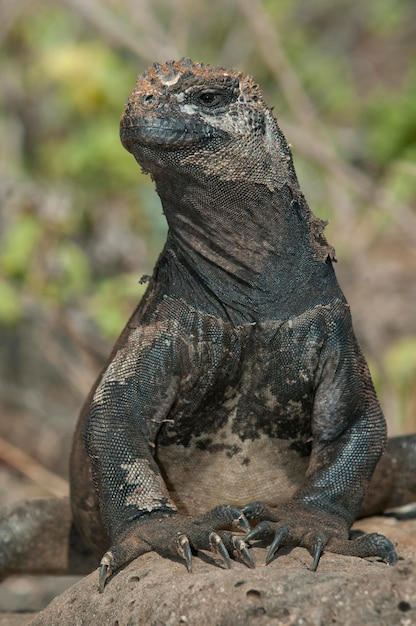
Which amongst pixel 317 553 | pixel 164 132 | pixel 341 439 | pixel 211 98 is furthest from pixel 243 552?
pixel 211 98

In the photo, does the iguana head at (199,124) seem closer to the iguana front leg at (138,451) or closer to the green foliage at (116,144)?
the iguana front leg at (138,451)

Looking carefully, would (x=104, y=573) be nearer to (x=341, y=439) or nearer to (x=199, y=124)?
(x=341, y=439)

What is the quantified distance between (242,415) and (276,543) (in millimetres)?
1092

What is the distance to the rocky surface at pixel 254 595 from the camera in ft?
12.9

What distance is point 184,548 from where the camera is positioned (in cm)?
455

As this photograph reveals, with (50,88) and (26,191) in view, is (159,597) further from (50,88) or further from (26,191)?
(50,88)

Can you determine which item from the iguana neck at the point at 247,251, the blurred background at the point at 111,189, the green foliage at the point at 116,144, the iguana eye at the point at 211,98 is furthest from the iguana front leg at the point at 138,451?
the green foliage at the point at 116,144

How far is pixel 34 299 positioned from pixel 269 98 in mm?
8996

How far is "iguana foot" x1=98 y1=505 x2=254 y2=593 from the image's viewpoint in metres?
4.52

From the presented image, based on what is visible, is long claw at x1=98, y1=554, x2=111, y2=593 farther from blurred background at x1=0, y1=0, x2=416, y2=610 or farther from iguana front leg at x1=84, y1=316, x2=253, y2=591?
blurred background at x1=0, y1=0, x2=416, y2=610

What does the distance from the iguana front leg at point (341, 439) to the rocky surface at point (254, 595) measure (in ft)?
1.81

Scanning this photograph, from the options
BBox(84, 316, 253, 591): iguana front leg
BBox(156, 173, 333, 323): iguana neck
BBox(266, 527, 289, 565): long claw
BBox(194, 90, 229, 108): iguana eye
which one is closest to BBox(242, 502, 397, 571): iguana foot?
BBox(266, 527, 289, 565): long claw

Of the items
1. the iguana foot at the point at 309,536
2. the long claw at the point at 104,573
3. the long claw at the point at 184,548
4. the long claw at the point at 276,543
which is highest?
the iguana foot at the point at 309,536

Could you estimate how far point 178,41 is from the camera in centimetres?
1201
